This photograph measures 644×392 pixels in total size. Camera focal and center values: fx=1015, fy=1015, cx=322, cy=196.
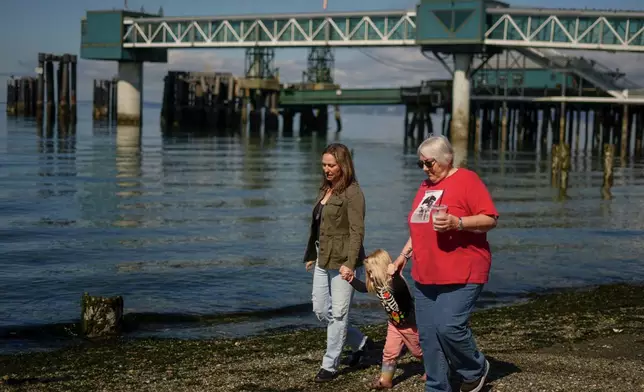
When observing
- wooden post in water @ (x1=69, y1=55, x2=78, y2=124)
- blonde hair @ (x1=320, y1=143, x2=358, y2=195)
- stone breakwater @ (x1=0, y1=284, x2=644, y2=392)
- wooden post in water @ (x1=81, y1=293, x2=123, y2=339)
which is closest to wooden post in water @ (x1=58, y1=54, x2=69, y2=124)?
wooden post in water @ (x1=69, y1=55, x2=78, y2=124)

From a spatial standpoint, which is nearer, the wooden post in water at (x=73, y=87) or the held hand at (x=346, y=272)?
Answer: the held hand at (x=346, y=272)

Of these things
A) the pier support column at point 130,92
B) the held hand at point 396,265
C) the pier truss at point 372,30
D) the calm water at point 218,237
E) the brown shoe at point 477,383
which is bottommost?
the calm water at point 218,237

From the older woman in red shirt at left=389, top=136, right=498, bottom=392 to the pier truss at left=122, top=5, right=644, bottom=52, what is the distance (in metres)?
53.3

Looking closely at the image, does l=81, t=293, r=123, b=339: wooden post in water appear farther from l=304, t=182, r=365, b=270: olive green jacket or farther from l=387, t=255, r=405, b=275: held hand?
l=387, t=255, r=405, b=275: held hand

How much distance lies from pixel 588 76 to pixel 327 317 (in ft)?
183

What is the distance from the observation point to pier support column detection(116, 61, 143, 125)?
78.1 m

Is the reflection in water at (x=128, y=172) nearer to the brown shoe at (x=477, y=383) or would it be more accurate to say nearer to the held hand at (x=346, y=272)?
the held hand at (x=346, y=272)

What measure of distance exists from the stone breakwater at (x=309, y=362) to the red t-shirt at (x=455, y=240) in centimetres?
120

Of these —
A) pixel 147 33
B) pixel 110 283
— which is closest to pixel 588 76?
pixel 147 33

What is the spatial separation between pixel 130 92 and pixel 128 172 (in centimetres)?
4531

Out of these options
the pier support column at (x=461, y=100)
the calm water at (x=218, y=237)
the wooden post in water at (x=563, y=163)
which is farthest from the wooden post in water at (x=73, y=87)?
the wooden post in water at (x=563, y=163)

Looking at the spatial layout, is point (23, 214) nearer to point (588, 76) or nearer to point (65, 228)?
point (65, 228)

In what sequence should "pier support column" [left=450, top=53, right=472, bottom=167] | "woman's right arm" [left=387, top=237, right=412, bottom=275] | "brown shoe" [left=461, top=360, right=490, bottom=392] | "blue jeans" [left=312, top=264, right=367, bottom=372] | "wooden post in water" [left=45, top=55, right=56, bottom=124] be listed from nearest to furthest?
"brown shoe" [left=461, top=360, right=490, bottom=392] → "woman's right arm" [left=387, top=237, right=412, bottom=275] → "blue jeans" [left=312, top=264, right=367, bottom=372] → "pier support column" [left=450, top=53, right=472, bottom=167] → "wooden post in water" [left=45, top=55, right=56, bottom=124]

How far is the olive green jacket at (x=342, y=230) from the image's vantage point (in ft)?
26.5
